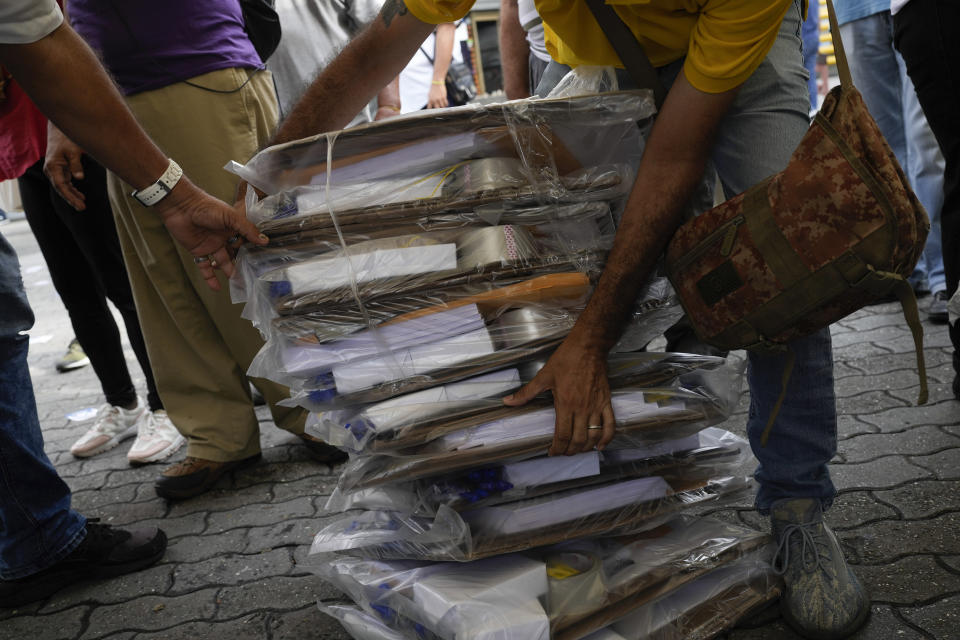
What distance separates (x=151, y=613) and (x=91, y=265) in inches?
59.4

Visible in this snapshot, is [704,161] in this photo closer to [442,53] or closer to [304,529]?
[304,529]

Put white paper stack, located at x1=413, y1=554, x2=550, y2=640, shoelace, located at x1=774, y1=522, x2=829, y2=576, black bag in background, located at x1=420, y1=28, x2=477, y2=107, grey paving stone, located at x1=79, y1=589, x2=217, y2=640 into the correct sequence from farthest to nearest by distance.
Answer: black bag in background, located at x1=420, y1=28, x2=477, y2=107
grey paving stone, located at x1=79, y1=589, x2=217, y2=640
shoelace, located at x1=774, y1=522, x2=829, y2=576
white paper stack, located at x1=413, y1=554, x2=550, y2=640

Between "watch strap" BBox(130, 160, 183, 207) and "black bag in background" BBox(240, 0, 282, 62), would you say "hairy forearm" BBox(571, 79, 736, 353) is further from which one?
"black bag in background" BBox(240, 0, 282, 62)

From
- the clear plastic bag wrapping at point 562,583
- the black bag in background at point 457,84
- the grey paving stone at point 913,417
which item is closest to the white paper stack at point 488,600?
the clear plastic bag wrapping at point 562,583

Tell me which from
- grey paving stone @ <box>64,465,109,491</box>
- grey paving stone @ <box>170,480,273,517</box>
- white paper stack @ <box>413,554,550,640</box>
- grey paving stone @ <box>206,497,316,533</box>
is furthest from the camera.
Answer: grey paving stone @ <box>64,465,109,491</box>

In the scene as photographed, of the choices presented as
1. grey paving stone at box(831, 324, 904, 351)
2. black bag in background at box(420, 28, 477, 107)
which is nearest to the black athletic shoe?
grey paving stone at box(831, 324, 904, 351)

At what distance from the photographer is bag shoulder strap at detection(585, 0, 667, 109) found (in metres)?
1.41

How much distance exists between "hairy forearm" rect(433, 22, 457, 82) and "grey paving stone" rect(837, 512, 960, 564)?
305 centimetres

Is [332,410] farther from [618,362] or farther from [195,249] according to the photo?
[618,362]

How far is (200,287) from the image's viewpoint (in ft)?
7.64

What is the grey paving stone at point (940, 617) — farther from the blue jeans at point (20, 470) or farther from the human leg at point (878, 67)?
the human leg at point (878, 67)

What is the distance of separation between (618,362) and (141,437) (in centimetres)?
202

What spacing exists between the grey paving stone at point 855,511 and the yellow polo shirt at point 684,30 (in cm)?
107

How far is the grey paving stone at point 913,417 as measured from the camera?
2.23m
